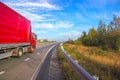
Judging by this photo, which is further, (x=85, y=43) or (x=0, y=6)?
(x=85, y=43)

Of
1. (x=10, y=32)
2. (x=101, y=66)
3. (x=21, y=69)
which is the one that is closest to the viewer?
(x=21, y=69)

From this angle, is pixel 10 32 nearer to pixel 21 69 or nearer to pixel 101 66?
pixel 21 69

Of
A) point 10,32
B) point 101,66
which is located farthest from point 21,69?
point 10,32

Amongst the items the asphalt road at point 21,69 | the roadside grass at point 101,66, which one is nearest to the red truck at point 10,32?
the asphalt road at point 21,69

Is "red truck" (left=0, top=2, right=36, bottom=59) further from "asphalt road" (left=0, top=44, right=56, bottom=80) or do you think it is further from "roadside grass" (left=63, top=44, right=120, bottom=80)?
"roadside grass" (left=63, top=44, right=120, bottom=80)

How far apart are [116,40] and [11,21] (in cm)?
4309

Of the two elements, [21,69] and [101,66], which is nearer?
[21,69]

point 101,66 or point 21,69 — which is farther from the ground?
point 101,66

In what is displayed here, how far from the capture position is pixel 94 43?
75062 mm

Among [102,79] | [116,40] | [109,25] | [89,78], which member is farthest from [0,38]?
[109,25]

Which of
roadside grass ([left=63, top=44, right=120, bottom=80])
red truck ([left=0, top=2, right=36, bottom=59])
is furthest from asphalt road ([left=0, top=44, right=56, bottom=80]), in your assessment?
roadside grass ([left=63, top=44, right=120, bottom=80])

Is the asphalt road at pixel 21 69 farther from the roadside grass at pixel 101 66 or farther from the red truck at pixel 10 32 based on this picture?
the roadside grass at pixel 101 66

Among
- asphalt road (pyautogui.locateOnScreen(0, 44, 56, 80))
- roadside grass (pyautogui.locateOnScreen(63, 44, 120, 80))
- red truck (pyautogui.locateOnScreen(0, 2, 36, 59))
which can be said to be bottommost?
asphalt road (pyautogui.locateOnScreen(0, 44, 56, 80))

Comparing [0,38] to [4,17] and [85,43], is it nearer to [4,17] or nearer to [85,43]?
[4,17]
